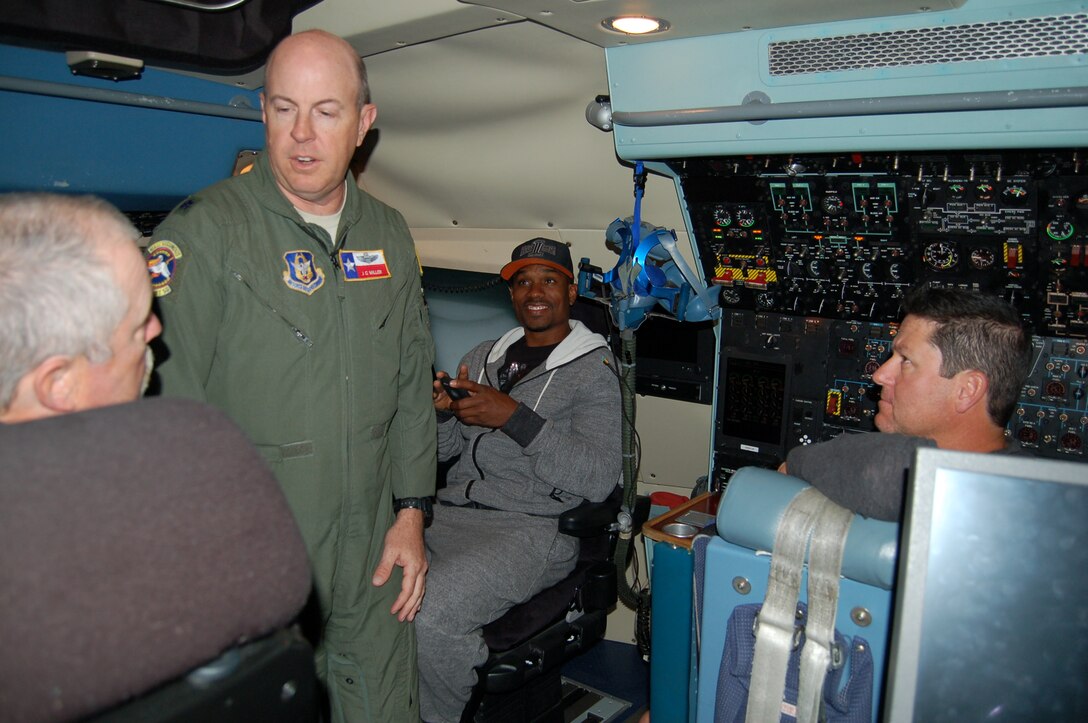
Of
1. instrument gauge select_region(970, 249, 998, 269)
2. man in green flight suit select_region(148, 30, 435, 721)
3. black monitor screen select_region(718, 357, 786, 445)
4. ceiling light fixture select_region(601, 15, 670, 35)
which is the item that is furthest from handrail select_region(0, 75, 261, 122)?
instrument gauge select_region(970, 249, 998, 269)

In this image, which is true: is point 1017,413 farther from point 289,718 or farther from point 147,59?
point 147,59

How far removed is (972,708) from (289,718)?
913 millimetres

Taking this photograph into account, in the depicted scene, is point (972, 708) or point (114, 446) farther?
point (972, 708)

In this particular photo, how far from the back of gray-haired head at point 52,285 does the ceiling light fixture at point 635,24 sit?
1.65 m

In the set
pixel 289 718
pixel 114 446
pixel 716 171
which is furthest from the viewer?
pixel 716 171

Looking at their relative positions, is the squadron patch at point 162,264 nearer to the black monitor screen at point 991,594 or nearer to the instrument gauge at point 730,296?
the black monitor screen at point 991,594

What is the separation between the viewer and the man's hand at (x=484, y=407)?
2824mm

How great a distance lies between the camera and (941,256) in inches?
105

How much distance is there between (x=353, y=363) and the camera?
2.04 metres

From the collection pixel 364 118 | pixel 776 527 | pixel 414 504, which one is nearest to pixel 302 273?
pixel 364 118

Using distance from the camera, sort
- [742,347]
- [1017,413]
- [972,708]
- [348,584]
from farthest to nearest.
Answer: [742,347] < [1017,413] < [348,584] < [972,708]

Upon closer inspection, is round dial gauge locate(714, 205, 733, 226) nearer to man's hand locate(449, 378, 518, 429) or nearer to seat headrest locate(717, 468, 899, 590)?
man's hand locate(449, 378, 518, 429)

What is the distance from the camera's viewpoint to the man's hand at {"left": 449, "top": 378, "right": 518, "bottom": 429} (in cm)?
282

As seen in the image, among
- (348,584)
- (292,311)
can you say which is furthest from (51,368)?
(348,584)
